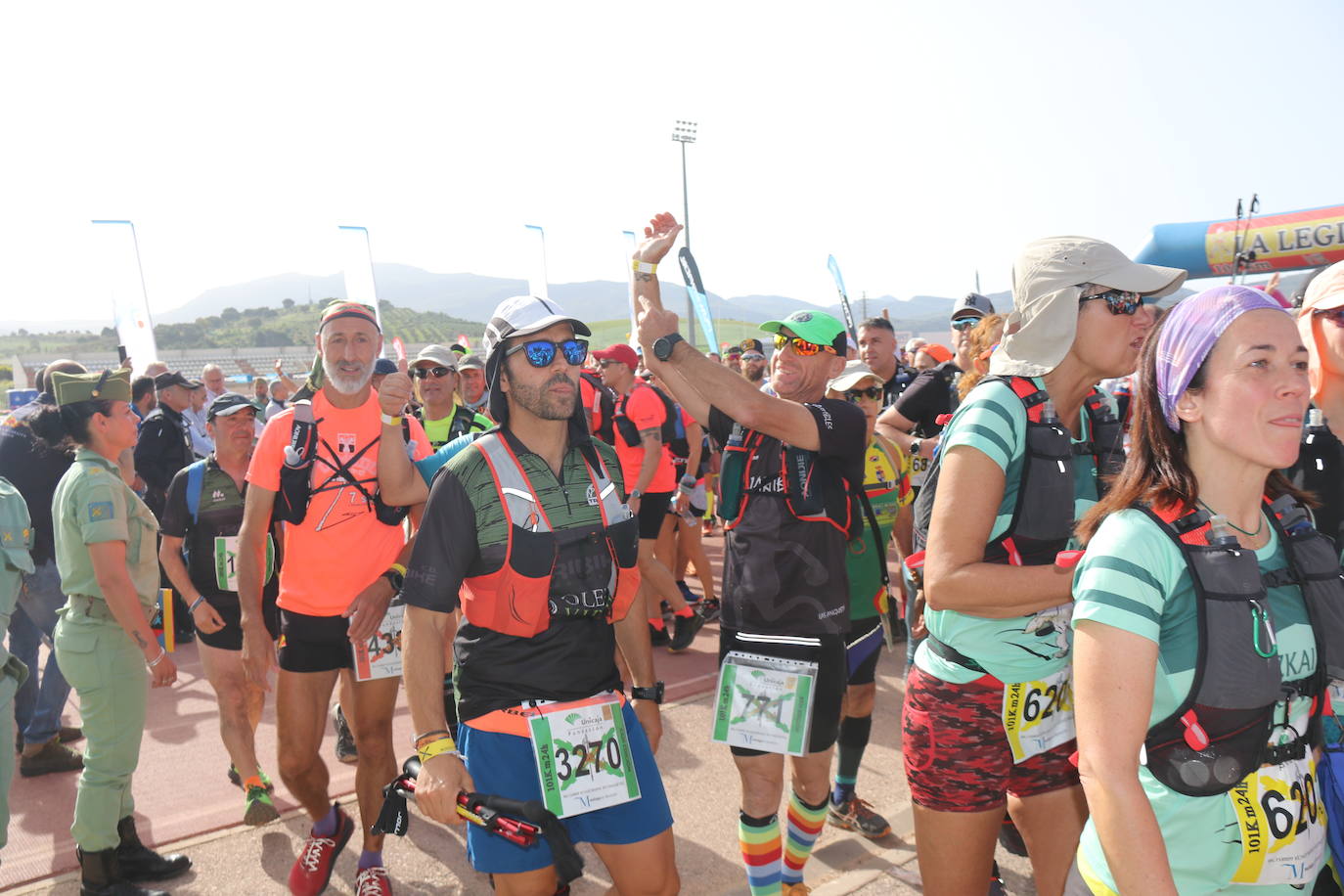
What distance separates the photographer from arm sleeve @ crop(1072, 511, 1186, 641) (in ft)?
5.17

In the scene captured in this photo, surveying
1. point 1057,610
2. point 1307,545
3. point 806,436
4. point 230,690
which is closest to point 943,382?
point 806,436

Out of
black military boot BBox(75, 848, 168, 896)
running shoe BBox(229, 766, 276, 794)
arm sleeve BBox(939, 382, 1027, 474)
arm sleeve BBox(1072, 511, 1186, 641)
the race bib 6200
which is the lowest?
running shoe BBox(229, 766, 276, 794)

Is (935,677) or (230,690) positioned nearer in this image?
(935,677)

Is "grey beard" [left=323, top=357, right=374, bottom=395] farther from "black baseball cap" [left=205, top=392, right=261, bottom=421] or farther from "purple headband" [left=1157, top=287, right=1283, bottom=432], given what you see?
"purple headband" [left=1157, top=287, right=1283, bottom=432]

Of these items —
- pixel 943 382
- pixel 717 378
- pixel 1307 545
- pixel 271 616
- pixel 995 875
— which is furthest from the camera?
pixel 943 382

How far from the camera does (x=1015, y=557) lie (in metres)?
2.43

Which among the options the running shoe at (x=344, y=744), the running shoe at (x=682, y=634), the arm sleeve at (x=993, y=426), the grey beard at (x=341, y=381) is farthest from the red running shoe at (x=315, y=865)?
the running shoe at (x=682, y=634)

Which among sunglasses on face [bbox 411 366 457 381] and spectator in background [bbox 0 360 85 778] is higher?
sunglasses on face [bbox 411 366 457 381]

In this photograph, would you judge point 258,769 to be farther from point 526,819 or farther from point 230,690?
point 526,819

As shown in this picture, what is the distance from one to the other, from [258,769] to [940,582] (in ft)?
12.6

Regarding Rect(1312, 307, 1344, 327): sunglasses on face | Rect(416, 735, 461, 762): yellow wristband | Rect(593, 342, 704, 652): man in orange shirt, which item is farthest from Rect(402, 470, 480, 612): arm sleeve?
Rect(593, 342, 704, 652): man in orange shirt

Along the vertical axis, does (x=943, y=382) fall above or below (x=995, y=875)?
above

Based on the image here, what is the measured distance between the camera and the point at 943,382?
19.3ft

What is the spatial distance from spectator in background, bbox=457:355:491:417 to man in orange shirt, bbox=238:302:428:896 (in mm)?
3066
